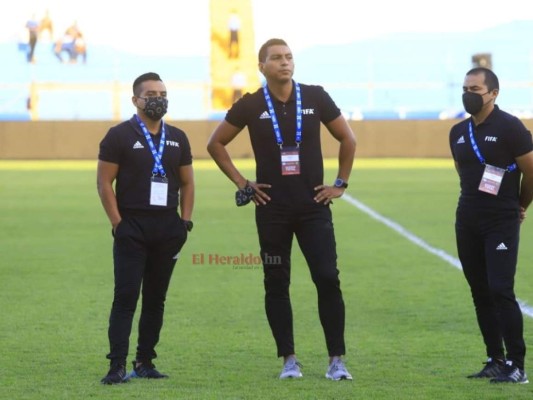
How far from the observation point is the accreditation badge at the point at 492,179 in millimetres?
8750

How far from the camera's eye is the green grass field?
28.2ft

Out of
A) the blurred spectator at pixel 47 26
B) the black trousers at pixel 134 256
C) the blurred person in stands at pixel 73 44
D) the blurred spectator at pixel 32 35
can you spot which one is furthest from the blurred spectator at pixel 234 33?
the black trousers at pixel 134 256

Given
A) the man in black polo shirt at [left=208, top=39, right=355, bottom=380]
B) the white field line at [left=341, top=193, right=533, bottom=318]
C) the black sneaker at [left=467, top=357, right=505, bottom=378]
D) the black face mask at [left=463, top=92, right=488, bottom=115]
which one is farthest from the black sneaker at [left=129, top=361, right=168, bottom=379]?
the white field line at [left=341, top=193, right=533, bottom=318]

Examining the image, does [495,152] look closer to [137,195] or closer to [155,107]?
[155,107]

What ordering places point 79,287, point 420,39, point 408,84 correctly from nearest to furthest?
point 79,287
point 408,84
point 420,39

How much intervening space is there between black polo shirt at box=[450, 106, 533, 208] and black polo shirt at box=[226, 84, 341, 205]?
882 mm

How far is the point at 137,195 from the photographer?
881 centimetres

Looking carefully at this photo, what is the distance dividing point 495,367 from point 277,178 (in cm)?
178

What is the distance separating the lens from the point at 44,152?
45.3 m

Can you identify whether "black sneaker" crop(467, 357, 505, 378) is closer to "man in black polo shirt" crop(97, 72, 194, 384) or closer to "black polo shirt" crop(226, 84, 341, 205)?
"black polo shirt" crop(226, 84, 341, 205)

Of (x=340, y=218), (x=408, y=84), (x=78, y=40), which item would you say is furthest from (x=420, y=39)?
(x=340, y=218)

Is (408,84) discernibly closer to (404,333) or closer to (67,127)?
(67,127)

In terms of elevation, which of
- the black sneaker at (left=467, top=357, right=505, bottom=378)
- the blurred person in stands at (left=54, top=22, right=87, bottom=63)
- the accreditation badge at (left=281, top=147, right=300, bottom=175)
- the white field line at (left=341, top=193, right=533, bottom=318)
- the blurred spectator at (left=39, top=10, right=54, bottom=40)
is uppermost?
the blurred spectator at (left=39, top=10, right=54, bottom=40)

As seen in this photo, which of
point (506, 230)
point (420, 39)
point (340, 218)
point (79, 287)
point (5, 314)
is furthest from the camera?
point (420, 39)
